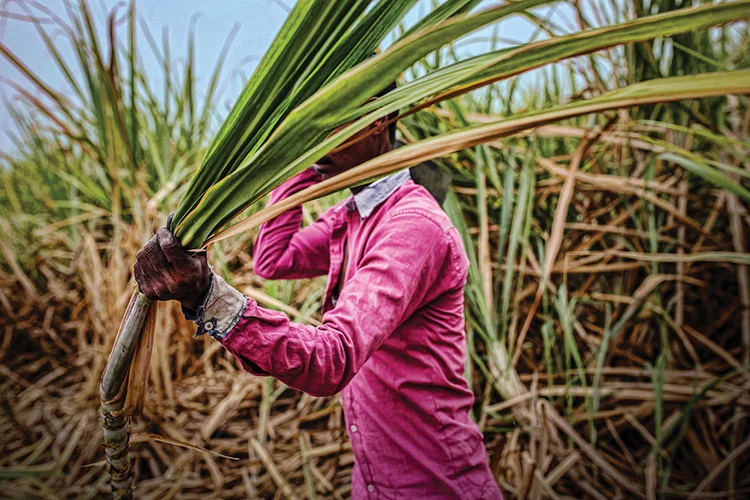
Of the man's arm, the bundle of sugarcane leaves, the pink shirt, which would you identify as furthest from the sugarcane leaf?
the pink shirt

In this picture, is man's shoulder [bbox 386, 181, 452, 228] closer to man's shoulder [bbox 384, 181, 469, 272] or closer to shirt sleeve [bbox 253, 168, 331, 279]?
man's shoulder [bbox 384, 181, 469, 272]

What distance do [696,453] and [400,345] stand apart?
85 cm

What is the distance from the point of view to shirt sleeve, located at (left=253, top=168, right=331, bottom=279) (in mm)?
1032

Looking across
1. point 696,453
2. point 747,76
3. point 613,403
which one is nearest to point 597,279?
point 613,403

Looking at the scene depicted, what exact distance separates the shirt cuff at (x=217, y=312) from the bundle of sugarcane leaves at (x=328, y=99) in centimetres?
6

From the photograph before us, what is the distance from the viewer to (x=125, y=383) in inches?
18.1

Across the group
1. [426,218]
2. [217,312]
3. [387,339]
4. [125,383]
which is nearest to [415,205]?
[426,218]

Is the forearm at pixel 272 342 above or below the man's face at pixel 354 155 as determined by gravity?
below

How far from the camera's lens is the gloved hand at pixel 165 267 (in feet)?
1.41

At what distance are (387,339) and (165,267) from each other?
41 cm

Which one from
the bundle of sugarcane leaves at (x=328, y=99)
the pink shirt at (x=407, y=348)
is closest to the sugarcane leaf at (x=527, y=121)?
the bundle of sugarcane leaves at (x=328, y=99)

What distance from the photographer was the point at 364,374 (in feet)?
2.58

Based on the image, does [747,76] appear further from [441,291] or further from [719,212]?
[719,212]

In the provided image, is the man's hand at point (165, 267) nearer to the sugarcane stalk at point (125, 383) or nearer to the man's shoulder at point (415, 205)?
the sugarcane stalk at point (125, 383)
